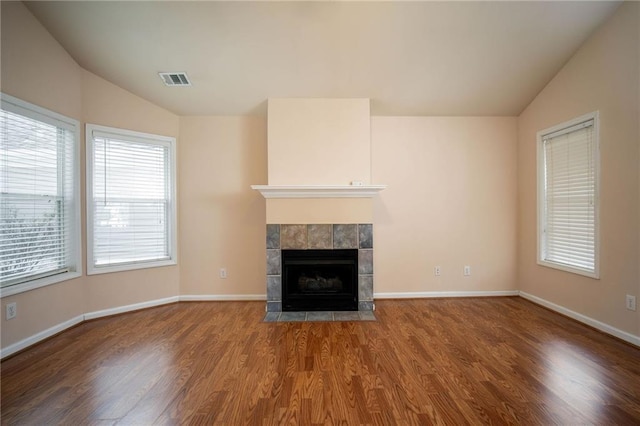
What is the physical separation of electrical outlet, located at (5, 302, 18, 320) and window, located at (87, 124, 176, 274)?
705mm

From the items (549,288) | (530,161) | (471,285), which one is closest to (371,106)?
(530,161)

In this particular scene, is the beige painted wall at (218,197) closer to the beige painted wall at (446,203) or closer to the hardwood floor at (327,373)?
the hardwood floor at (327,373)

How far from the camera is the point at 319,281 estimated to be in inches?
135

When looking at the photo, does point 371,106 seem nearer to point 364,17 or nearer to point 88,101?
point 364,17

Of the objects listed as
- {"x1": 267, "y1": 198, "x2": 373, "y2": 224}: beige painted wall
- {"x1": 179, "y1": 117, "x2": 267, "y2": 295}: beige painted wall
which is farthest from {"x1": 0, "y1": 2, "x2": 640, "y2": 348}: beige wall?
{"x1": 267, "y1": 198, "x2": 373, "y2": 224}: beige painted wall

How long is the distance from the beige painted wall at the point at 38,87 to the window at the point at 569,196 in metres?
5.43

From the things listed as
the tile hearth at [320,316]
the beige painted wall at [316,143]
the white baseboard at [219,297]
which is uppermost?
the beige painted wall at [316,143]

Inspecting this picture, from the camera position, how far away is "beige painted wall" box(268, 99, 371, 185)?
3.35 metres

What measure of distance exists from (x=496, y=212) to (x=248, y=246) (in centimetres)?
349

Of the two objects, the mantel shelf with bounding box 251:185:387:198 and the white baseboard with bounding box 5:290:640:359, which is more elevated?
the mantel shelf with bounding box 251:185:387:198

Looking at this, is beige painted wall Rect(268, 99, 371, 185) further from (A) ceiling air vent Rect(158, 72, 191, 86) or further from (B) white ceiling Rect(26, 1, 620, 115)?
(A) ceiling air vent Rect(158, 72, 191, 86)

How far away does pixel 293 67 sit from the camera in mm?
2975

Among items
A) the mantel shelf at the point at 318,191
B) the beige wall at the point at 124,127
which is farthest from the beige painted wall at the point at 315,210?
the beige wall at the point at 124,127

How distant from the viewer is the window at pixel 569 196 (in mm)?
2801
